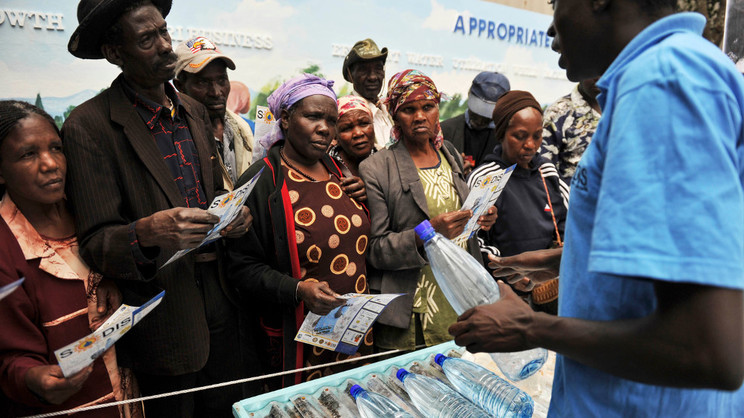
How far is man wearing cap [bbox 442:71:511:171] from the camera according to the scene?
3844 mm

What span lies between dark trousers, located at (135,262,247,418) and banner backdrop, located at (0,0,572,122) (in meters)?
2.29

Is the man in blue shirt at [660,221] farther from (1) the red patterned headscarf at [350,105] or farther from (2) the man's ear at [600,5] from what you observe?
(1) the red patterned headscarf at [350,105]

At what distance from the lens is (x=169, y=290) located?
1.68 m

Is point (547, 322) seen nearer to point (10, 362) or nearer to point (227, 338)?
point (10, 362)

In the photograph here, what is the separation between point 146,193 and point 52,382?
684mm

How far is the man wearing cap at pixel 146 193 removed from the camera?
1532mm

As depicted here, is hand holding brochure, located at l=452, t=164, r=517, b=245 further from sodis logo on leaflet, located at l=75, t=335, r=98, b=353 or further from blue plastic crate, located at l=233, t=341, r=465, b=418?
sodis logo on leaflet, located at l=75, t=335, r=98, b=353

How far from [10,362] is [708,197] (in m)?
1.71

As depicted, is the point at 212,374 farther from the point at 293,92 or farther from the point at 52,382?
the point at 293,92

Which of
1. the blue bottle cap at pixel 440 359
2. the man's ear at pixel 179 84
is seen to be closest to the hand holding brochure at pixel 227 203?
the blue bottle cap at pixel 440 359

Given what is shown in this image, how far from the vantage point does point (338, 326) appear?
1709mm

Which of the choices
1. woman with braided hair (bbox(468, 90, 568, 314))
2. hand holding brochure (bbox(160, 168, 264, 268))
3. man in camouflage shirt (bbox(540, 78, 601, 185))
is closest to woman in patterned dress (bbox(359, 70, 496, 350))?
woman with braided hair (bbox(468, 90, 568, 314))

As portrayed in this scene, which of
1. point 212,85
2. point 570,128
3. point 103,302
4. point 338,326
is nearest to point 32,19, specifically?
point 212,85

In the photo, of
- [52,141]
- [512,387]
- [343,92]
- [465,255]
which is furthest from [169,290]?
[343,92]
